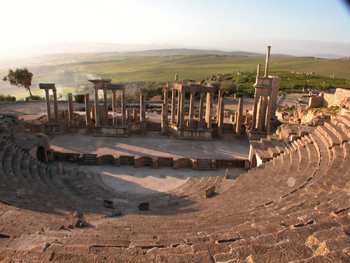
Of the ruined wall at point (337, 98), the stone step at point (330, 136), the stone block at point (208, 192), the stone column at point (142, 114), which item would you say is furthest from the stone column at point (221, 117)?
the stone block at point (208, 192)

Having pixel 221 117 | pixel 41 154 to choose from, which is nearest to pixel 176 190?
pixel 41 154

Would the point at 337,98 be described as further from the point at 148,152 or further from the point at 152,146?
the point at 148,152

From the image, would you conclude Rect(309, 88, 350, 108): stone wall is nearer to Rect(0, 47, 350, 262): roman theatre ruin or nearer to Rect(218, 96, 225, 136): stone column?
Rect(0, 47, 350, 262): roman theatre ruin

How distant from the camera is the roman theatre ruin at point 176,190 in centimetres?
677

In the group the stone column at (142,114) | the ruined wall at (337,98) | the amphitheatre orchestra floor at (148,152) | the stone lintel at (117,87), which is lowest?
the amphitheatre orchestra floor at (148,152)

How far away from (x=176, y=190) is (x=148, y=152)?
7043mm

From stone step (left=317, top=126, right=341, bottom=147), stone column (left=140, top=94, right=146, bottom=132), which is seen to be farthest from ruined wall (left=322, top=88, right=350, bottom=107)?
stone column (left=140, top=94, right=146, bottom=132)

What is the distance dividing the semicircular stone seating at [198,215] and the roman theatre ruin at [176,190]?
47 millimetres

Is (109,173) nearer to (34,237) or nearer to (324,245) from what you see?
(34,237)

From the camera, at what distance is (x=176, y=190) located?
677 inches

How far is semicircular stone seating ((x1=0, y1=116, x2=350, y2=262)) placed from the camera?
648 cm

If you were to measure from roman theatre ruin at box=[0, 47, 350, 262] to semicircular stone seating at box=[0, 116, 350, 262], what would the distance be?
0.15 ft

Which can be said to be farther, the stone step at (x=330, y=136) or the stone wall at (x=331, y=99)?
the stone wall at (x=331, y=99)

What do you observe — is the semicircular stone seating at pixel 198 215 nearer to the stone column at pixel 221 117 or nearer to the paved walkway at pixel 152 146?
the paved walkway at pixel 152 146
